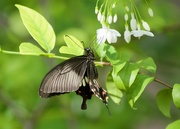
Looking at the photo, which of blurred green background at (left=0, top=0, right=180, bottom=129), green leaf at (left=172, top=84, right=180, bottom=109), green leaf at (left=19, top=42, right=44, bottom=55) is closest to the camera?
green leaf at (left=172, top=84, right=180, bottom=109)

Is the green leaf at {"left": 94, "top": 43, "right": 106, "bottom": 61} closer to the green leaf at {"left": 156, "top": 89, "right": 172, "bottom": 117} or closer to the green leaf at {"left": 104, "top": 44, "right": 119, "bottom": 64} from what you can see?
the green leaf at {"left": 104, "top": 44, "right": 119, "bottom": 64}

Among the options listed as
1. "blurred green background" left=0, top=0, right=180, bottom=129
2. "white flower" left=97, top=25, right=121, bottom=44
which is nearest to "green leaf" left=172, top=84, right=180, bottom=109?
"white flower" left=97, top=25, right=121, bottom=44

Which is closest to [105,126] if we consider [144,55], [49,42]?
[144,55]

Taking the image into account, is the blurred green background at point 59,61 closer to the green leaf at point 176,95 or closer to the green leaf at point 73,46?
the green leaf at point 73,46

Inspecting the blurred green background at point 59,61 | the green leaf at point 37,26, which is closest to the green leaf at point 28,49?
the green leaf at point 37,26

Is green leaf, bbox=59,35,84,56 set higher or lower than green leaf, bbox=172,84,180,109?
higher

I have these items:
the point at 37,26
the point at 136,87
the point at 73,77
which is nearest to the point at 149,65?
the point at 136,87
